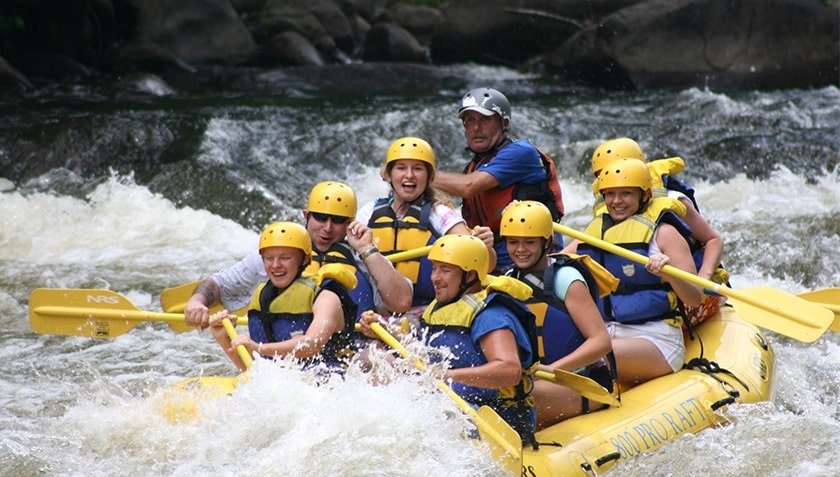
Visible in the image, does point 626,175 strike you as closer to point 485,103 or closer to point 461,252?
point 485,103

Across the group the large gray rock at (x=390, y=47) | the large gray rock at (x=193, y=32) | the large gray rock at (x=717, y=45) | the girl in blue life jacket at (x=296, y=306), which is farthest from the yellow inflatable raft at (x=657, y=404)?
the large gray rock at (x=390, y=47)

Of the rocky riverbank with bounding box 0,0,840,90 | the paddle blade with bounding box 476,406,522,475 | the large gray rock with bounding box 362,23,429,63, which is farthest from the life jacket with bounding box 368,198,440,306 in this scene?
the large gray rock with bounding box 362,23,429,63

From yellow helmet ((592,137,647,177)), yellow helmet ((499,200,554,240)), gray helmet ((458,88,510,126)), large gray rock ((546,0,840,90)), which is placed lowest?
yellow helmet ((499,200,554,240))

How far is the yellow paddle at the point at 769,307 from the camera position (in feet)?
17.4

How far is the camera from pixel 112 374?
275 inches

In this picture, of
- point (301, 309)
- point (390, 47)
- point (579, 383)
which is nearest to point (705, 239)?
point (579, 383)

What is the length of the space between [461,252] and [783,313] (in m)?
2.05

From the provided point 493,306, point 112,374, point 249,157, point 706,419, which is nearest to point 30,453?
point 112,374

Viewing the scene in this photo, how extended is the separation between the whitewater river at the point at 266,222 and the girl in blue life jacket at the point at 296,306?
0.56 feet

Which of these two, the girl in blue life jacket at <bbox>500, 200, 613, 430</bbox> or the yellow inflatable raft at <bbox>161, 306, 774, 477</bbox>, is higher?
the girl in blue life jacket at <bbox>500, 200, 613, 430</bbox>

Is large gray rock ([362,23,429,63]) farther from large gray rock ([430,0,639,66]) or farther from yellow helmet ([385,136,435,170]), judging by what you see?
yellow helmet ([385,136,435,170])

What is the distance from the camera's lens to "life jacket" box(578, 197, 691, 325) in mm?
5336

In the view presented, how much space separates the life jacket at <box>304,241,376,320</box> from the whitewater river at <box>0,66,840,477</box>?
0.53 meters

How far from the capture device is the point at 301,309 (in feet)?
15.4
